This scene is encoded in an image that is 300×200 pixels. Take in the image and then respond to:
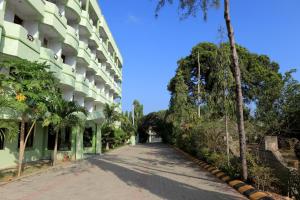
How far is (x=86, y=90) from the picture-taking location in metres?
28.5

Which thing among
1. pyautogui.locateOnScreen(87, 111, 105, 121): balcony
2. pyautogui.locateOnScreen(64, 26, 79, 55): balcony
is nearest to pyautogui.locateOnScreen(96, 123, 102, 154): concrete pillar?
pyautogui.locateOnScreen(87, 111, 105, 121): balcony

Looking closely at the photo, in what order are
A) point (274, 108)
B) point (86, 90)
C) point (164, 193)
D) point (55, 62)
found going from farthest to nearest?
point (86, 90)
point (274, 108)
point (55, 62)
point (164, 193)

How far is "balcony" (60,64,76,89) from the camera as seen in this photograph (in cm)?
2228

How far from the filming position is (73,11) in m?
24.4

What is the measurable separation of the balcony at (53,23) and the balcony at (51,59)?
1546 mm

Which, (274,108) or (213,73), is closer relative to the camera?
(213,73)

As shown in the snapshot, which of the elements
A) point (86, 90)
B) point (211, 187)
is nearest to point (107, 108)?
point (86, 90)

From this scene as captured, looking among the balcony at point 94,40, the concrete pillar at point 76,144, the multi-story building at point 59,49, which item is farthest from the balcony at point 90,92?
the concrete pillar at point 76,144

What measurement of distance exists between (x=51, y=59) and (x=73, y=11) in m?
6.06

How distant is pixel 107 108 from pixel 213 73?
21.5 metres

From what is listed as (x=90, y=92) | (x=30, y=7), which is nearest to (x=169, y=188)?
(x=30, y=7)

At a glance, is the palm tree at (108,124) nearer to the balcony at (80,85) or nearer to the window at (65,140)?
the balcony at (80,85)

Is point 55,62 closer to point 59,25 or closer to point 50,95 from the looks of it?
point 59,25

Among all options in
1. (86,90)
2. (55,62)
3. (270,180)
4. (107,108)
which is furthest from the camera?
(107,108)
